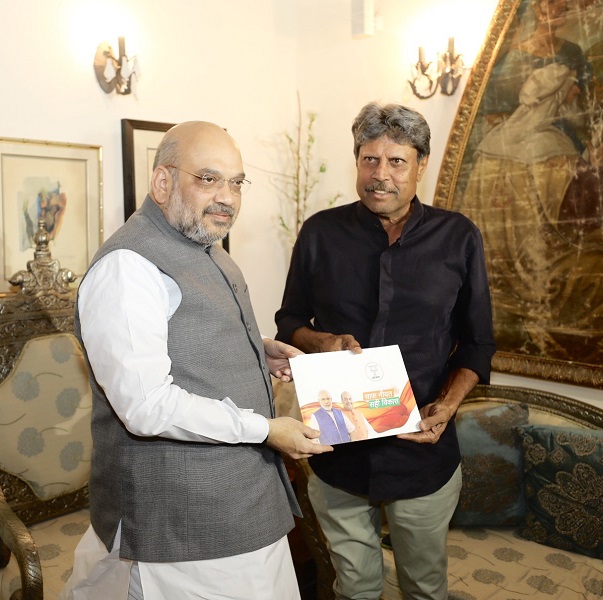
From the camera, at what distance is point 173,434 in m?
1.53

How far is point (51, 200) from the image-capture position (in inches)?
124

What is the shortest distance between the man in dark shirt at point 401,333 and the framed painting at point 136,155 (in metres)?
1.58

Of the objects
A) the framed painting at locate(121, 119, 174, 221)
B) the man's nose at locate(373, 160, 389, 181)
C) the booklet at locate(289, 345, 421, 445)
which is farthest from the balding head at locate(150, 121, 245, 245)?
Result: the framed painting at locate(121, 119, 174, 221)

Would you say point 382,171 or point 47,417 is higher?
point 382,171

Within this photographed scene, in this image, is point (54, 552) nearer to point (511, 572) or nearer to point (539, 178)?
point (511, 572)

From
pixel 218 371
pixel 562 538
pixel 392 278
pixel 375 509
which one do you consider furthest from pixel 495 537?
pixel 218 371

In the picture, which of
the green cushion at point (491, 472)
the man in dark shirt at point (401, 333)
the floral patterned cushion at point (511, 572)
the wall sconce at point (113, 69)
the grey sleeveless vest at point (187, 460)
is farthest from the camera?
the wall sconce at point (113, 69)

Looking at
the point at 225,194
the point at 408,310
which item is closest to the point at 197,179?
the point at 225,194

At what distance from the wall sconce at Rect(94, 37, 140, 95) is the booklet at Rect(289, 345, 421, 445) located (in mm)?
2159

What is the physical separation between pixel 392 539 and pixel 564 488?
975 millimetres

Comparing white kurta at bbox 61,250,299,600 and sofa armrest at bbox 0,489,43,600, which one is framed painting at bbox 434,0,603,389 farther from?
sofa armrest at bbox 0,489,43,600

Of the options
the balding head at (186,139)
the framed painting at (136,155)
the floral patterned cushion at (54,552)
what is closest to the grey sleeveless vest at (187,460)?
the balding head at (186,139)

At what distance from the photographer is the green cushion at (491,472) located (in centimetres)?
289

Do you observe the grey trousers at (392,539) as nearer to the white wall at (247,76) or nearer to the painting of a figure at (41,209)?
the white wall at (247,76)
